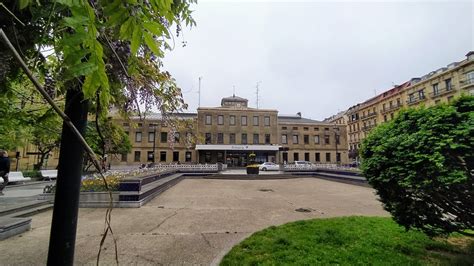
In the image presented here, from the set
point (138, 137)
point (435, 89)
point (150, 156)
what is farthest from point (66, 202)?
point (435, 89)

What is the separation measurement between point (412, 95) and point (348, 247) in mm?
56106

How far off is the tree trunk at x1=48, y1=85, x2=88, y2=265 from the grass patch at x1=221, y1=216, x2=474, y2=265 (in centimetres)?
244

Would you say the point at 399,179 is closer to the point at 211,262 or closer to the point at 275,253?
the point at 275,253

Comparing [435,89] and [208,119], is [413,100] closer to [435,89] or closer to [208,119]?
[435,89]

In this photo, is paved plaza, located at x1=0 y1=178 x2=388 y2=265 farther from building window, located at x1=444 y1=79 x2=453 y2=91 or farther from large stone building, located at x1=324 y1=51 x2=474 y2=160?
building window, located at x1=444 y1=79 x2=453 y2=91

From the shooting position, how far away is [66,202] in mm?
2143

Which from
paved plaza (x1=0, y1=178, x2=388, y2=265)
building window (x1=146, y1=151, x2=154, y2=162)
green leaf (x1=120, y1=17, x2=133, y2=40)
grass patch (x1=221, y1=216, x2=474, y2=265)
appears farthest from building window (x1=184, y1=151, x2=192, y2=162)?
green leaf (x1=120, y1=17, x2=133, y2=40)

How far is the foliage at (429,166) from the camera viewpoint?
128 inches

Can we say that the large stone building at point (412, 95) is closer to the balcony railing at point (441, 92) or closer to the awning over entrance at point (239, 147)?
the balcony railing at point (441, 92)

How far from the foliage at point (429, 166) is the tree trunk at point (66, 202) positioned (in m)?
4.18

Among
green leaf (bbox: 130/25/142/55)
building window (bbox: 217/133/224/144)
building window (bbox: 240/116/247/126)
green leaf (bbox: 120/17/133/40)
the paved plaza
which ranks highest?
building window (bbox: 240/116/247/126)

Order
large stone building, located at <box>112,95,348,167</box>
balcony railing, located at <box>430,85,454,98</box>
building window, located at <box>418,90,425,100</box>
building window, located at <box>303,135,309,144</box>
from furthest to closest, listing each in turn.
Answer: building window, located at <box>303,135,309,144</box> → large stone building, located at <box>112,95,348,167</box> → building window, located at <box>418,90,425,100</box> → balcony railing, located at <box>430,85,454,98</box>

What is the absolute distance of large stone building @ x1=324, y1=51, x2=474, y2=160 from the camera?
38559 mm

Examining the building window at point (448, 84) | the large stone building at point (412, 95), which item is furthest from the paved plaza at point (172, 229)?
the building window at point (448, 84)
